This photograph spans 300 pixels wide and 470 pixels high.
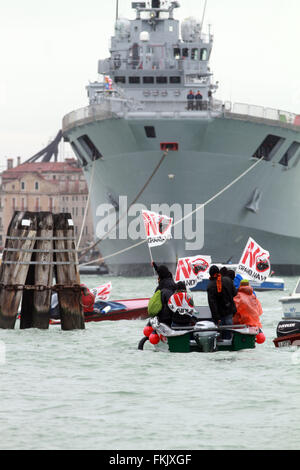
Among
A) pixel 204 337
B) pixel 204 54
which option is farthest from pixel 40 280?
pixel 204 54

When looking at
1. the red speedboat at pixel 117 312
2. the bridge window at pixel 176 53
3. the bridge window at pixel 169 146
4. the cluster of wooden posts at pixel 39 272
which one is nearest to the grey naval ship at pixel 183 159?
the bridge window at pixel 169 146

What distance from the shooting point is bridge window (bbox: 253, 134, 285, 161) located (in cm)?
5369

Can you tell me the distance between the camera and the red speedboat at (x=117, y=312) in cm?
2816

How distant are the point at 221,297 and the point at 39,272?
558cm

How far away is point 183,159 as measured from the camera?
171 ft

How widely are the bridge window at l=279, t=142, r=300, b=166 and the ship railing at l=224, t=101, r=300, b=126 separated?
299 cm

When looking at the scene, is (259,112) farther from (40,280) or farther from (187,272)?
(40,280)

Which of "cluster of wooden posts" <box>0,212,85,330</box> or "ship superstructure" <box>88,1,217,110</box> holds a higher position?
"ship superstructure" <box>88,1,217,110</box>

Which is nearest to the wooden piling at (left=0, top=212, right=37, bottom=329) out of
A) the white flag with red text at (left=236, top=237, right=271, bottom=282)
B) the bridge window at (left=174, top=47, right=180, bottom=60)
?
the white flag with red text at (left=236, top=237, right=271, bottom=282)

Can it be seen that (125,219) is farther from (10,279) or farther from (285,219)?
(10,279)

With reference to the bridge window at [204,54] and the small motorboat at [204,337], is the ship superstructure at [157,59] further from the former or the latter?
the small motorboat at [204,337]

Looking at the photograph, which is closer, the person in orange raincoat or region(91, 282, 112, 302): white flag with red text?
the person in orange raincoat

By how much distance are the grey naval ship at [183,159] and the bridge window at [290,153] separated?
0.05 m

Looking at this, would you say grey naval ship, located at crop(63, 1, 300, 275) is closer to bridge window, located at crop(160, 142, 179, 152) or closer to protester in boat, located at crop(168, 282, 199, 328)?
bridge window, located at crop(160, 142, 179, 152)
